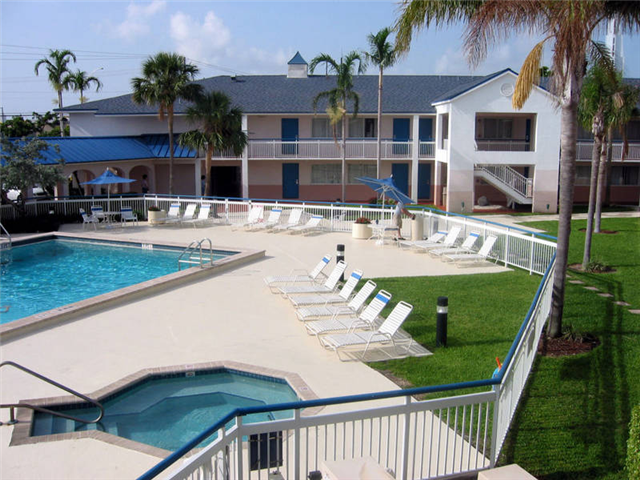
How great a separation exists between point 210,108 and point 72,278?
1318 cm

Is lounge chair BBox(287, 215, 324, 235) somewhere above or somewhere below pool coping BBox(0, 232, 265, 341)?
above

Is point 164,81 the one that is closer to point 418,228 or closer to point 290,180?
point 290,180

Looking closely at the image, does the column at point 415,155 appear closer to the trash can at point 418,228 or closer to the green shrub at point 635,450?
the trash can at point 418,228

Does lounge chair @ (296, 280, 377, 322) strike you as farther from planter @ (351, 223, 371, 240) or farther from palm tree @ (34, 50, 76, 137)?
palm tree @ (34, 50, 76, 137)

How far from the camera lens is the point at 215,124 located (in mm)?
28734

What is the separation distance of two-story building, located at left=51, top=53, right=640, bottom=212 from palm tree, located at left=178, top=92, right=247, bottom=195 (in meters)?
3.85

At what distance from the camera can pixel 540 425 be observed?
7.49 m

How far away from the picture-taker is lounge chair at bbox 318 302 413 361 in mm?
9938

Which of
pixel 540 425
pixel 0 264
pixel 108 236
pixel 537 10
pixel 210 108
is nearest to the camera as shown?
pixel 540 425

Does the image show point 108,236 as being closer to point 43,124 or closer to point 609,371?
point 609,371

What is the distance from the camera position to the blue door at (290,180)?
37.6 m

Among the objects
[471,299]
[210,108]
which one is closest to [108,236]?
[210,108]

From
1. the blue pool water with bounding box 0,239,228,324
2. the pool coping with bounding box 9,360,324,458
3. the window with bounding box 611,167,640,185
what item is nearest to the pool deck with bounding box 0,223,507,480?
the pool coping with bounding box 9,360,324,458

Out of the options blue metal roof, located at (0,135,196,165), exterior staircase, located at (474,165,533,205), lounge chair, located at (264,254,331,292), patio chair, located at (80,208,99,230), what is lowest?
lounge chair, located at (264,254,331,292)
